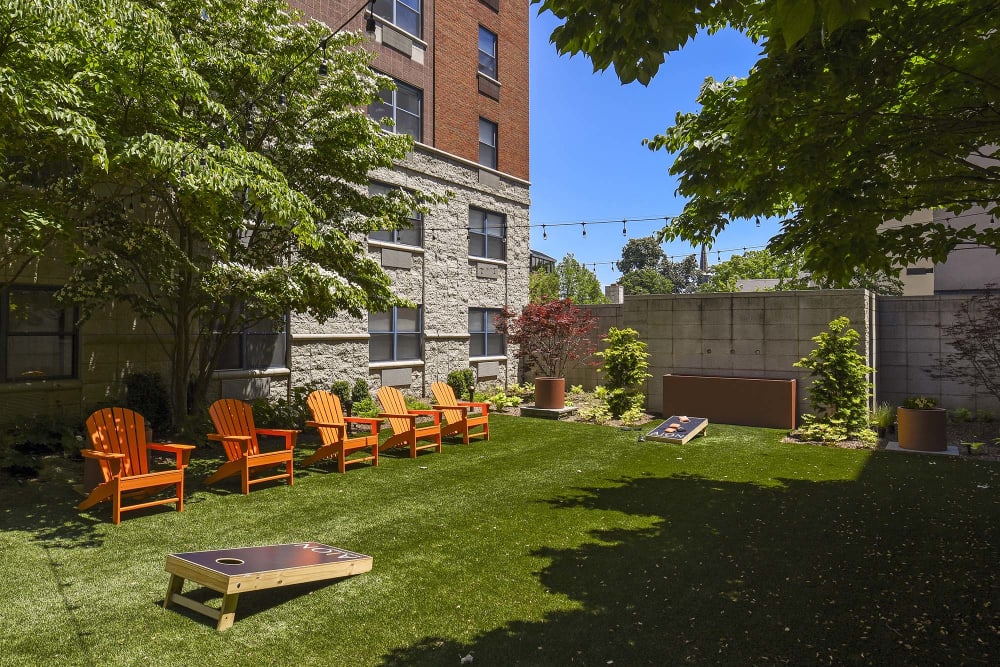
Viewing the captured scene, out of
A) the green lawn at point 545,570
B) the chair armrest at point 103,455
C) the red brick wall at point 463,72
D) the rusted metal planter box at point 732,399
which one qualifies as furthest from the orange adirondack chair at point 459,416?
the red brick wall at point 463,72

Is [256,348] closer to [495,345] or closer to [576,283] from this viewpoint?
[495,345]

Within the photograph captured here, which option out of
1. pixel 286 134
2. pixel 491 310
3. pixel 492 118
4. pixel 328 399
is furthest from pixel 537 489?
pixel 492 118

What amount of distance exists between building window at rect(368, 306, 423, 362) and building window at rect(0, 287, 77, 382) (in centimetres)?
570

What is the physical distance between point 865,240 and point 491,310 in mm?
12438

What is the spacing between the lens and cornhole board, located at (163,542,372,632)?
12.0ft

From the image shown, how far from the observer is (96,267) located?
756cm

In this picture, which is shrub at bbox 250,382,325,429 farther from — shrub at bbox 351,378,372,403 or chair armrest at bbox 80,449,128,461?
chair armrest at bbox 80,449,128,461

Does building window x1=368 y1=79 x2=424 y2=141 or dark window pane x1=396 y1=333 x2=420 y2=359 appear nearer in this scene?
building window x1=368 y1=79 x2=424 y2=141

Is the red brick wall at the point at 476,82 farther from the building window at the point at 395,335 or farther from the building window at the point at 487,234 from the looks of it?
the building window at the point at 395,335

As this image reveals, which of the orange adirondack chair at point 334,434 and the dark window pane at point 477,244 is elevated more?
the dark window pane at point 477,244

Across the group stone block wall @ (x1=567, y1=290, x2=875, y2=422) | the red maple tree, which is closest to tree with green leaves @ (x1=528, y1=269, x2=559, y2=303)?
the red maple tree

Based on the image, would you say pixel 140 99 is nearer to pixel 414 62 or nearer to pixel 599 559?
pixel 599 559

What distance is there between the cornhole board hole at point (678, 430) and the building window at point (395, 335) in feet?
21.0

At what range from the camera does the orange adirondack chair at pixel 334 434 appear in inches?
311
